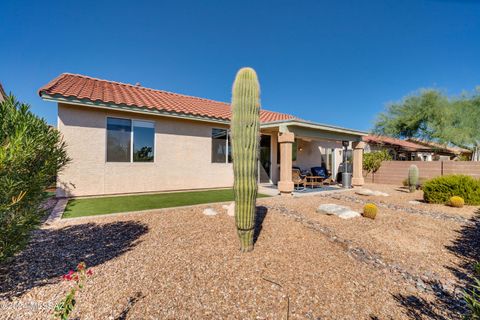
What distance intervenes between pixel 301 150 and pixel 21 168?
14165 millimetres

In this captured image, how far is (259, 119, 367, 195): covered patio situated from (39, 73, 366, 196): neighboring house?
0.05 metres

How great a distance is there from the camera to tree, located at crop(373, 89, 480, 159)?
1862 cm

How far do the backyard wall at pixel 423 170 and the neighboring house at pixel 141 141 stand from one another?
4805 mm

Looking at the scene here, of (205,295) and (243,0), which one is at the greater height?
(243,0)

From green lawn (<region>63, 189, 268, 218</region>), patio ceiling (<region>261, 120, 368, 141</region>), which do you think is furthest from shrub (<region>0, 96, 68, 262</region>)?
patio ceiling (<region>261, 120, 368, 141</region>)

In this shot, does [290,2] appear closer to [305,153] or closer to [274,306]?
[305,153]

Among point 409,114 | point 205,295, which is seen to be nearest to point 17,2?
point 205,295

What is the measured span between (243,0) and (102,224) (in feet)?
37.2

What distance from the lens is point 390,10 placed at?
32.2ft

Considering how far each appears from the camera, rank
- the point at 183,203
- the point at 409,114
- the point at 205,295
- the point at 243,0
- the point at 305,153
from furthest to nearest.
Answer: the point at 409,114 → the point at 305,153 → the point at 243,0 → the point at 183,203 → the point at 205,295

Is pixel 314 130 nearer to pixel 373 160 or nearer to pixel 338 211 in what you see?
pixel 338 211

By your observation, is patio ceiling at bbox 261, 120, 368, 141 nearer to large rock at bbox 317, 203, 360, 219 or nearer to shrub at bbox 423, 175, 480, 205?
large rock at bbox 317, 203, 360, 219

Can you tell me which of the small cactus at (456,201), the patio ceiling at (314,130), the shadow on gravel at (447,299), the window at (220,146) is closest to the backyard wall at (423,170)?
the patio ceiling at (314,130)

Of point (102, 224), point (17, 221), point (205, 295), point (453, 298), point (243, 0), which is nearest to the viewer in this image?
point (17, 221)
